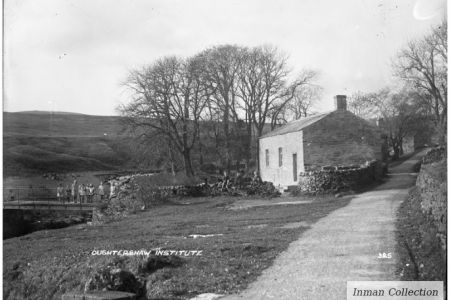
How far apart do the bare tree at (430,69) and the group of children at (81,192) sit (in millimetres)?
6443

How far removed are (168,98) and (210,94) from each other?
0.90 m

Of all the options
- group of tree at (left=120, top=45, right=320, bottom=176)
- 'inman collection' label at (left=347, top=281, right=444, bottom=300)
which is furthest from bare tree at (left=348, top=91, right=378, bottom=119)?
'inman collection' label at (left=347, top=281, right=444, bottom=300)

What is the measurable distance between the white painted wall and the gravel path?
262 inches

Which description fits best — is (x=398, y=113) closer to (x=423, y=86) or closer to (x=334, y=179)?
(x=423, y=86)

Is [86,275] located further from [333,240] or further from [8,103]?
[333,240]

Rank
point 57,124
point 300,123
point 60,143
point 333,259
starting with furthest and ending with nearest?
1. point 300,123
2. point 60,143
3. point 57,124
4. point 333,259

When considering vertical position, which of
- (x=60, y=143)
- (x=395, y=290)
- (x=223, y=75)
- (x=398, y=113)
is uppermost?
(x=223, y=75)

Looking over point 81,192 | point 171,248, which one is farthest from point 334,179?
point 171,248

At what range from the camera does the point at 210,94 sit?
30.0 ft

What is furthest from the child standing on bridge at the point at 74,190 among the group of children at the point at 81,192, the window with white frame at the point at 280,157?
the window with white frame at the point at 280,157

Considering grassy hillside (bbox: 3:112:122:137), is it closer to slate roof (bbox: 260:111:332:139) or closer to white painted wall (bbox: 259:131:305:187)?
slate roof (bbox: 260:111:332:139)

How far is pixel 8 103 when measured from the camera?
285 inches

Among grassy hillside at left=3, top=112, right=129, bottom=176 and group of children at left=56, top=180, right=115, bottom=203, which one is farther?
group of children at left=56, top=180, right=115, bottom=203

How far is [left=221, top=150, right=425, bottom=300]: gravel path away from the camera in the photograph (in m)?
5.60
